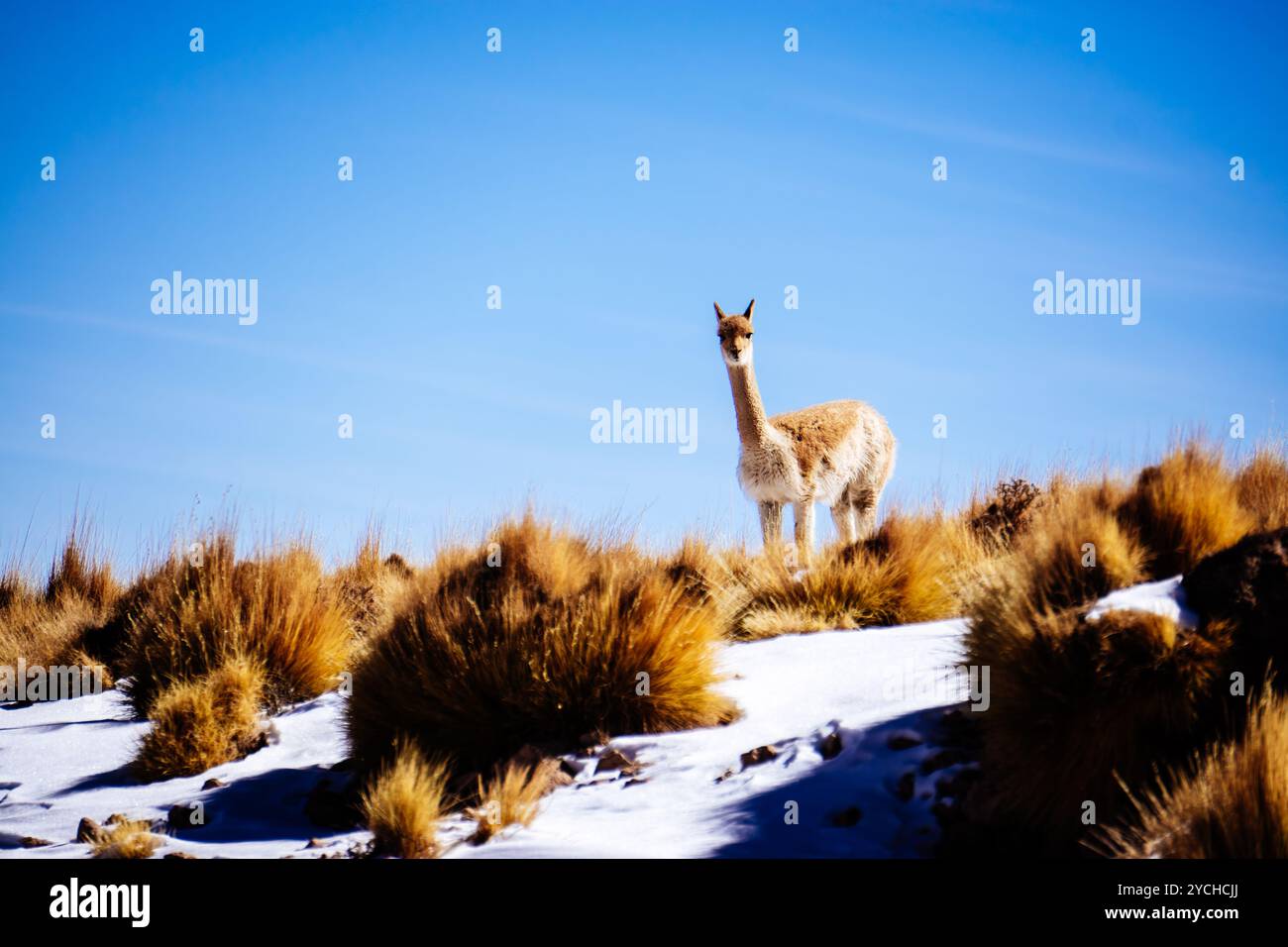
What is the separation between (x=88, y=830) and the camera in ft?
19.9

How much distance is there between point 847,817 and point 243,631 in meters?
4.97

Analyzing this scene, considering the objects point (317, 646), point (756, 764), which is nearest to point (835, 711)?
point (756, 764)

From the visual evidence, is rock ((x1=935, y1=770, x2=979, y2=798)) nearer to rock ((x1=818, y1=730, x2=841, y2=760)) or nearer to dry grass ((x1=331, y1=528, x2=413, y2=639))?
rock ((x1=818, y1=730, x2=841, y2=760))

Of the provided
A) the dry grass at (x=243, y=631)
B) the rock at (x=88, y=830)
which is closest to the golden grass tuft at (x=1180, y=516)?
the rock at (x=88, y=830)

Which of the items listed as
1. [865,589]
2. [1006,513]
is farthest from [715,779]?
[1006,513]

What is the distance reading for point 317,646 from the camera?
27.8 ft

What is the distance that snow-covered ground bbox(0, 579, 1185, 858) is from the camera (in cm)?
484

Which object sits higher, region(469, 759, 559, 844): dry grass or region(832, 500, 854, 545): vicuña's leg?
region(832, 500, 854, 545): vicuña's leg

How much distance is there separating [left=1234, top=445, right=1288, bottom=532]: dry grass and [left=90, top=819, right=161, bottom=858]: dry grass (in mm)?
5613

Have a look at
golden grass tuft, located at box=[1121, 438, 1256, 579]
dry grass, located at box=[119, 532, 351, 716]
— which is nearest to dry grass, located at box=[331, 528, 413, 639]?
dry grass, located at box=[119, 532, 351, 716]

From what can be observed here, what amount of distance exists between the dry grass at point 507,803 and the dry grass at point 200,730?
2380mm
